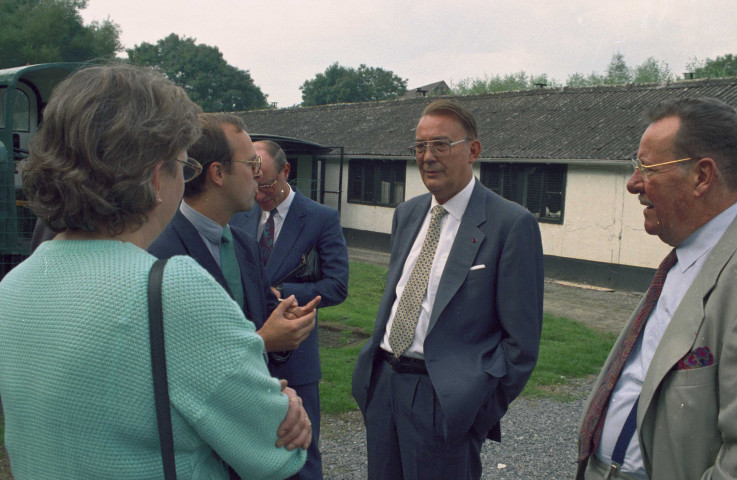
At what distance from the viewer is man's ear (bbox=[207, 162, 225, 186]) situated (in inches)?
101

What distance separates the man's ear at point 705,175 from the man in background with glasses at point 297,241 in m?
2.37

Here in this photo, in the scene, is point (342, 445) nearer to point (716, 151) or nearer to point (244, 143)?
point (244, 143)

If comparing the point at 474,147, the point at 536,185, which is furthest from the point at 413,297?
the point at 536,185

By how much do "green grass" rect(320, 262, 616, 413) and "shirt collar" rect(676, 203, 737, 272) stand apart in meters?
4.21

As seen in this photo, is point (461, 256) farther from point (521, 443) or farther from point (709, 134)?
point (521, 443)

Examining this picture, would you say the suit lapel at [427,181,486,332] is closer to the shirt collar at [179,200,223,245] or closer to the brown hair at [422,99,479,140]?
the brown hair at [422,99,479,140]

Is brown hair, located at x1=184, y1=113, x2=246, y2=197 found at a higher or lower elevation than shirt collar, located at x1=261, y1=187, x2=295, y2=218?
higher

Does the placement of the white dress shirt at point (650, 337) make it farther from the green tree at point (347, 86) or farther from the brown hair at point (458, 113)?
the green tree at point (347, 86)

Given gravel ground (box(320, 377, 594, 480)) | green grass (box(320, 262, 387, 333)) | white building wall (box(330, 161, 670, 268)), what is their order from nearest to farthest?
gravel ground (box(320, 377, 594, 480)) → green grass (box(320, 262, 387, 333)) → white building wall (box(330, 161, 670, 268))

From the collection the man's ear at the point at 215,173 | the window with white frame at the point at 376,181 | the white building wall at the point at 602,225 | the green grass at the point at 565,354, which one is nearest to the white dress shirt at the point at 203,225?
the man's ear at the point at 215,173

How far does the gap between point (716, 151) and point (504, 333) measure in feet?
4.36

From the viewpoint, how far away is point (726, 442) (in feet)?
5.63

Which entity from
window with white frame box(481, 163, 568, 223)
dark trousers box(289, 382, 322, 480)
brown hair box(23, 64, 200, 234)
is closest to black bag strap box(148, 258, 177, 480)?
brown hair box(23, 64, 200, 234)

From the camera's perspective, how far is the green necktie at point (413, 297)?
3064mm
